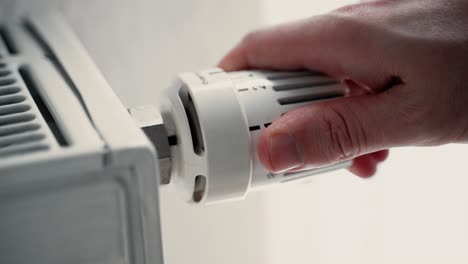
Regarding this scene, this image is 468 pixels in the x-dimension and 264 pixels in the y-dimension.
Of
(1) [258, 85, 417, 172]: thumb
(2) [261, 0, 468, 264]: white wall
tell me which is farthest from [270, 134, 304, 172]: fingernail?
(2) [261, 0, 468, 264]: white wall

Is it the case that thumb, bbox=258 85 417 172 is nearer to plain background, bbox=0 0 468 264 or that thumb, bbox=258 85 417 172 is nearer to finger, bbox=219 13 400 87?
finger, bbox=219 13 400 87

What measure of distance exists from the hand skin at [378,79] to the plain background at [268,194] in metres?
0.15

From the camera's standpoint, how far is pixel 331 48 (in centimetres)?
41

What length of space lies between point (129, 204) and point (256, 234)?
375mm

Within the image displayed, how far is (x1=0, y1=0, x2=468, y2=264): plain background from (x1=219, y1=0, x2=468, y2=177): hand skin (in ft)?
0.50

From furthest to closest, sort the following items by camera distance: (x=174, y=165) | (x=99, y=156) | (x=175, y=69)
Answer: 1. (x=175, y=69)
2. (x=174, y=165)
3. (x=99, y=156)

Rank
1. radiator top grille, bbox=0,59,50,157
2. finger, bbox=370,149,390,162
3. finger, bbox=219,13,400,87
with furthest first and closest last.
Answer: finger, bbox=370,149,390,162 < finger, bbox=219,13,400,87 < radiator top grille, bbox=0,59,50,157

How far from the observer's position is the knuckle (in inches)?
14.3

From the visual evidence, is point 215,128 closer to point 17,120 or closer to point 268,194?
point 17,120

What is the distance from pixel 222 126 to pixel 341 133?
0.08 meters

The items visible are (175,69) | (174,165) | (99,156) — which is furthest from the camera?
(175,69)

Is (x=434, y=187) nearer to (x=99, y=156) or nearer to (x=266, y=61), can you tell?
(x=266, y=61)

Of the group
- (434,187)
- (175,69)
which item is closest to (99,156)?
(175,69)

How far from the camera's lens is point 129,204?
27 cm
